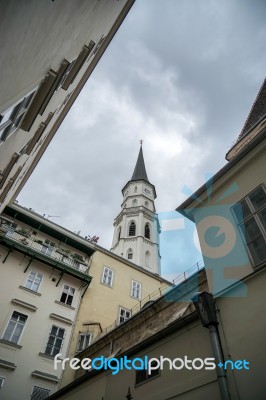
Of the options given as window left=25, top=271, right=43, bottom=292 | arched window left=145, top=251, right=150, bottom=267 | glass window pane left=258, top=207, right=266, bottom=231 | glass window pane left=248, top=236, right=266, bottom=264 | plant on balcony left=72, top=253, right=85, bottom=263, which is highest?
arched window left=145, top=251, right=150, bottom=267

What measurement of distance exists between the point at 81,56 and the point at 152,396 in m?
12.8

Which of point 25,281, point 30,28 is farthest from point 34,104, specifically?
point 25,281

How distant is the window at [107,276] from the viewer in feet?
72.2

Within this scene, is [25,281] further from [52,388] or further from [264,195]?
[264,195]

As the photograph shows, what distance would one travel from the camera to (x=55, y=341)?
54.3 feet

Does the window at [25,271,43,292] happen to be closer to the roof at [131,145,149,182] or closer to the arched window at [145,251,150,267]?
the arched window at [145,251,150,267]

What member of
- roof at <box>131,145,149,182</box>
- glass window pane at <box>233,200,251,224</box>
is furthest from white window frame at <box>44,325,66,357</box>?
roof at <box>131,145,149,182</box>

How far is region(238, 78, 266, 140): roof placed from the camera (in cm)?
1213

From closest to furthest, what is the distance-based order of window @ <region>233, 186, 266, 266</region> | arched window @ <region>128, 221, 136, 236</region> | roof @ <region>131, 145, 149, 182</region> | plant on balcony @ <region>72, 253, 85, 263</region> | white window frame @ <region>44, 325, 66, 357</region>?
window @ <region>233, 186, 266, 266</region> → white window frame @ <region>44, 325, 66, 357</region> → plant on balcony @ <region>72, 253, 85, 263</region> → arched window @ <region>128, 221, 136, 236</region> → roof @ <region>131, 145, 149, 182</region>

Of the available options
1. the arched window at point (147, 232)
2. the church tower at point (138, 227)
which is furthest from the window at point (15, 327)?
the arched window at point (147, 232)

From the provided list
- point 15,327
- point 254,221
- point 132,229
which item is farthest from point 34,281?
point 132,229

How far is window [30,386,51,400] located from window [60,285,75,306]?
502 cm

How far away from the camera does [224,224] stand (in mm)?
8172

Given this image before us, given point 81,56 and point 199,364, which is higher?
point 81,56
